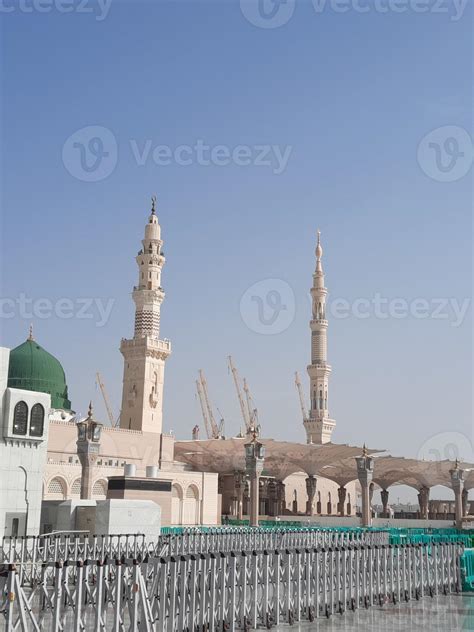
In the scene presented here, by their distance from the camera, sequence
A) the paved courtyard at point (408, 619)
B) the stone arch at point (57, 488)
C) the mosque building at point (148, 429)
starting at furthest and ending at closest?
1. the mosque building at point (148, 429)
2. the stone arch at point (57, 488)
3. the paved courtyard at point (408, 619)

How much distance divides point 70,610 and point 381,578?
25.0ft

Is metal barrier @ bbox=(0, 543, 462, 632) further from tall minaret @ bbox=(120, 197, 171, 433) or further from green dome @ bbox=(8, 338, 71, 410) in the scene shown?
green dome @ bbox=(8, 338, 71, 410)

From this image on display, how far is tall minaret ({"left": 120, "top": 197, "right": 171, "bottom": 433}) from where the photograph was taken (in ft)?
237

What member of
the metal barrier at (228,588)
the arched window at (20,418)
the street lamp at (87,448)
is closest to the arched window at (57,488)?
the street lamp at (87,448)

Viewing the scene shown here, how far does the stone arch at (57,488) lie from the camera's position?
56375 millimetres

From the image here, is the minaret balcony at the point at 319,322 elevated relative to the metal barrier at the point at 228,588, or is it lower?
elevated

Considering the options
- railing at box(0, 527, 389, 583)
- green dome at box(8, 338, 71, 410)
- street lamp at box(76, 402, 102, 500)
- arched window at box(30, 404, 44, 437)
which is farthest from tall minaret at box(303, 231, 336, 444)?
arched window at box(30, 404, 44, 437)

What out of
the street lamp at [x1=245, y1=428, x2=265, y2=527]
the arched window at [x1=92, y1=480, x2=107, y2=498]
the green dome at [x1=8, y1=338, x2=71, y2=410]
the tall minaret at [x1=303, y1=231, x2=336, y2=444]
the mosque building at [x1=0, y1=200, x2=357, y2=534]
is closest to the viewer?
the street lamp at [x1=245, y1=428, x2=265, y2=527]

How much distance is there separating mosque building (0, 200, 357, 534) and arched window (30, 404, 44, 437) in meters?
32.4

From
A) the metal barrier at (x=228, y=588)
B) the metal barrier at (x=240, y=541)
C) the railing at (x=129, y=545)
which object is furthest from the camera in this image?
the metal barrier at (x=240, y=541)

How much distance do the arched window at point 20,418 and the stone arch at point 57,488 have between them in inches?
1340

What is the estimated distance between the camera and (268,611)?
14242 mm

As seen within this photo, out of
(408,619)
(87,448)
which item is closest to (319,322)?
(87,448)

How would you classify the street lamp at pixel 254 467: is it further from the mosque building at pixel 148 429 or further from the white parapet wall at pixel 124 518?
the white parapet wall at pixel 124 518
